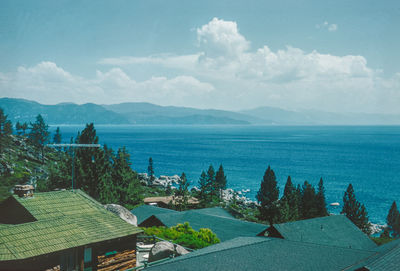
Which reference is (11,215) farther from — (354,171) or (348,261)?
(354,171)

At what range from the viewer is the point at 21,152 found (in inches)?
3514

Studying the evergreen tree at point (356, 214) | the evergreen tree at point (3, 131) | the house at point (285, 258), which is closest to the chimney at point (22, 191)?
the house at point (285, 258)

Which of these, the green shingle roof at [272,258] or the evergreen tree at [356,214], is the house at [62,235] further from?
the evergreen tree at [356,214]

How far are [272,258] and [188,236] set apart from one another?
12.8m

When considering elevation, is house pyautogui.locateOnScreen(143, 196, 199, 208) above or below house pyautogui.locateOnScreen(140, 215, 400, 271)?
below

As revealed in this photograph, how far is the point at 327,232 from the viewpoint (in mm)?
34719

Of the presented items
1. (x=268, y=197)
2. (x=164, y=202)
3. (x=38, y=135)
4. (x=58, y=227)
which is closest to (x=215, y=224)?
(x=58, y=227)

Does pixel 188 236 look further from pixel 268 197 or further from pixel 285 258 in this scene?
pixel 268 197

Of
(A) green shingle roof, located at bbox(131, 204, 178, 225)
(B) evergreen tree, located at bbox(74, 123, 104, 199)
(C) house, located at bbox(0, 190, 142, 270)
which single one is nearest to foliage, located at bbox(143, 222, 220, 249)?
(C) house, located at bbox(0, 190, 142, 270)

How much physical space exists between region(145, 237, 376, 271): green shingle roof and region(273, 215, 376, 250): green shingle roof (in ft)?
42.7

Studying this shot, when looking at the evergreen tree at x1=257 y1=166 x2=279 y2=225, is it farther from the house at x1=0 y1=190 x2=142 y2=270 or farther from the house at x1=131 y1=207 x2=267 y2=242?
the house at x1=0 y1=190 x2=142 y2=270

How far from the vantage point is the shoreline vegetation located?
43.7 metres

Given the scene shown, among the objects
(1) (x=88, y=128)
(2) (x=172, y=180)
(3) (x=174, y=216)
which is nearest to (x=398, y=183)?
(2) (x=172, y=180)

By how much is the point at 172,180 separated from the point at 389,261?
322 ft
